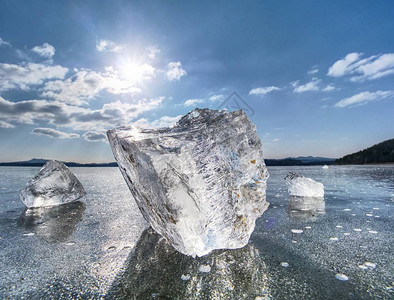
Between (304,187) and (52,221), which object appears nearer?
(52,221)

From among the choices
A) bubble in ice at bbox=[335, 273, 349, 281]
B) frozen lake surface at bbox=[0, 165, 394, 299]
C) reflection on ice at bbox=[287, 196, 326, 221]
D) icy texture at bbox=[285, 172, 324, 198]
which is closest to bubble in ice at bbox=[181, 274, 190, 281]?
frozen lake surface at bbox=[0, 165, 394, 299]

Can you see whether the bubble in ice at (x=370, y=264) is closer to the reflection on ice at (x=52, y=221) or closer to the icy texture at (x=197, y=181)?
the icy texture at (x=197, y=181)

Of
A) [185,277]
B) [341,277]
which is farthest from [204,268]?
[341,277]

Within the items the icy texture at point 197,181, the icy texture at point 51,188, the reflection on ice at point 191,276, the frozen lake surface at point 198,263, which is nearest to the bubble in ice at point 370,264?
the frozen lake surface at point 198,263

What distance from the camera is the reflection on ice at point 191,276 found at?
7.09ft

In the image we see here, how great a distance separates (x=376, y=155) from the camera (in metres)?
66.9

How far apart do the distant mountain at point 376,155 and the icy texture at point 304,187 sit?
72.3 metres

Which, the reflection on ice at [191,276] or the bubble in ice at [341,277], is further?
the bubble in ice at [341,277]

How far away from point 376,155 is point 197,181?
84.5m

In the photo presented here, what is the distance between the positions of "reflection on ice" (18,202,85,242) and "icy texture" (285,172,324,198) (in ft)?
24.6

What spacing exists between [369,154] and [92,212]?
86049mm

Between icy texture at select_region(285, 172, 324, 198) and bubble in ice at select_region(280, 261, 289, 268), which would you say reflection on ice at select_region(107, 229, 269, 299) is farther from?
icy texture at select_region(285, 172, 324, 198)

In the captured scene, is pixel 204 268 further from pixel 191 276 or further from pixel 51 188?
pixel 51 188

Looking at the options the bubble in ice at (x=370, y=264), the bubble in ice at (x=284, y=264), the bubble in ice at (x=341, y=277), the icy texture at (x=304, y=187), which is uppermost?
the icy texture at (x=304, y=187)
